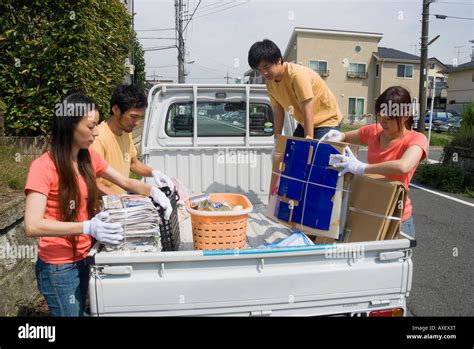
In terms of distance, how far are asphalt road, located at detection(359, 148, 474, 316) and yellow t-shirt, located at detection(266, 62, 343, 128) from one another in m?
2.04

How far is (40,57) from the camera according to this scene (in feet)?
15.5

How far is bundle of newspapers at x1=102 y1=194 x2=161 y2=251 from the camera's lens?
1.99 meters

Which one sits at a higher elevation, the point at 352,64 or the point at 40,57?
the point at 352,64

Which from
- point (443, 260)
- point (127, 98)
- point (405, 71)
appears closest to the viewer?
point (127, 98)

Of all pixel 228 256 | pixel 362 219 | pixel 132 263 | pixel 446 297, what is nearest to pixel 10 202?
pixel 132 263

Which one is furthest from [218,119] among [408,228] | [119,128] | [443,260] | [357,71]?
[357,71]

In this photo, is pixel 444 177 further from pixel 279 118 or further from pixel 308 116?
pixel 308 116

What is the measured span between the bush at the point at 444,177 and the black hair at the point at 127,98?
8172mm

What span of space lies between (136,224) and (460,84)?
41981 millimetres

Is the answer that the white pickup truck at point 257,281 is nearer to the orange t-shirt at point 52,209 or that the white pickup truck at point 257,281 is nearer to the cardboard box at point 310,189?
the orange t-shirt at point 52,209

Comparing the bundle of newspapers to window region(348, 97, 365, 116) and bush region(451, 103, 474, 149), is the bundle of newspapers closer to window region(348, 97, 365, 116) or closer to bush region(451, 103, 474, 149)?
bush region(451, 103, 474, 149)

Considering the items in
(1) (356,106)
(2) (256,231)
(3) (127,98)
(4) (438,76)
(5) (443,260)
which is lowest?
(5) (443,260)

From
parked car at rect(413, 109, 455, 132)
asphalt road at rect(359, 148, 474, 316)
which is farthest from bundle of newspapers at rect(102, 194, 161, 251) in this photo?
parked car at rect(413, 109, 455, 132)

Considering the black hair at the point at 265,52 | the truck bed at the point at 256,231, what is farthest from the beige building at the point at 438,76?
the truck bed at the point at 256,231
